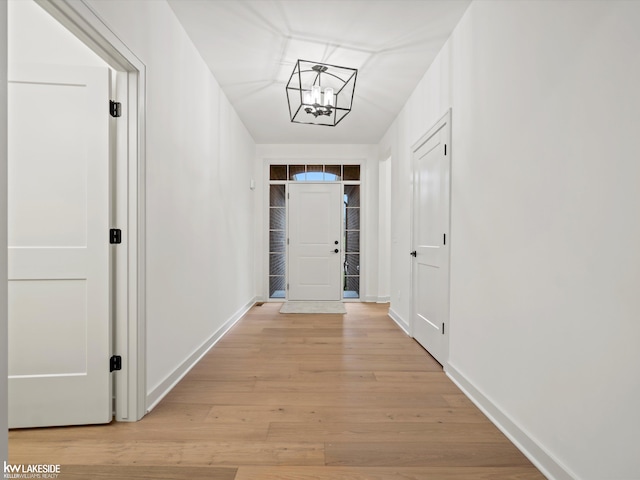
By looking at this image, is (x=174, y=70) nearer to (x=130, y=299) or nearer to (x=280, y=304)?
(x=130, y=299)

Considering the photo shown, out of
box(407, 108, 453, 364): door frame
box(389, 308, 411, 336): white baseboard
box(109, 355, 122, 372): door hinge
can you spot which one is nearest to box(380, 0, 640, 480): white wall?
box(407, 108, 453, 364): door frame

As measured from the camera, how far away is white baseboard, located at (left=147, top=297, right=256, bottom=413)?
6.99ft

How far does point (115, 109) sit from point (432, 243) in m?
2.55

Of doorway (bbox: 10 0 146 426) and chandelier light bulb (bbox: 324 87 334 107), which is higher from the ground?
chandelier light bulb (bbox: 324 87 334 107)

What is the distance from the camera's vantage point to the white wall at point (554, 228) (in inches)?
45.7

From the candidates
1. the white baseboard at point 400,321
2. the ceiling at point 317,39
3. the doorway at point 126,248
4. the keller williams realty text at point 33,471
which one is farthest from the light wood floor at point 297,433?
the ceiling at point 317,39

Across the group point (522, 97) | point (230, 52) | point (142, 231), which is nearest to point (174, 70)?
point (230, 52)

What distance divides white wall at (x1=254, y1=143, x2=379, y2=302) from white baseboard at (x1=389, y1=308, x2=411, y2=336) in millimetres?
1177

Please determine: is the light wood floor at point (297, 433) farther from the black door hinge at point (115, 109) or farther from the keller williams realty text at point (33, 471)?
the black door hinge at point (115, 109)

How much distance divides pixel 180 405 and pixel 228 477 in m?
0.80

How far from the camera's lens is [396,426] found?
188cm

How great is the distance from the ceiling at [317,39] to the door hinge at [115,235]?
5.22ft

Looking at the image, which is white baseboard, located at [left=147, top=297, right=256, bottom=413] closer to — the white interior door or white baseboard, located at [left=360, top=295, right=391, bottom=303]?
the white interior door

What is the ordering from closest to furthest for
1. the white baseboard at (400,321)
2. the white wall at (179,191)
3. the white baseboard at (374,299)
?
the white wall at (179,191) < the white baseboard at (400,321) < the white baseboard at (374,299)
